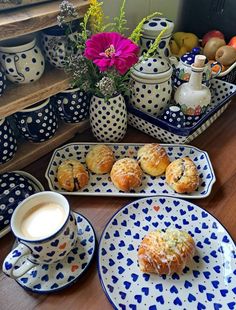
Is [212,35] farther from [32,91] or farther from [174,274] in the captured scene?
[174,274]

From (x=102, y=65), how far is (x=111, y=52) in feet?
0.13

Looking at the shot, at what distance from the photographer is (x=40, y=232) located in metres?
0.45

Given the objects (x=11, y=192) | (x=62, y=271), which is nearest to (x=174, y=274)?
(x=62, y=271)

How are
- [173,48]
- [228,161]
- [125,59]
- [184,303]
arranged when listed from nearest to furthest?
[184,303]
[125,59]
[228,161]
[173,48]

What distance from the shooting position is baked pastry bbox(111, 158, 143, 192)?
1.93 feet

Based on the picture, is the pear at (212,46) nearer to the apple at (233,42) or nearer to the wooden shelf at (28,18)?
the apple at (233,42)

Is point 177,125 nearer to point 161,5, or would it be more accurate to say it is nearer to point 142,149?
point 142,149

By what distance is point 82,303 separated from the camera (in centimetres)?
46

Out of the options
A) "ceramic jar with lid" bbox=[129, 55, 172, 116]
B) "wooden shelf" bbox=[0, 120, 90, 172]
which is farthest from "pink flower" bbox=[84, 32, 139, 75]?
"wooden shelf" bbox=[0, 120, 90, 172]

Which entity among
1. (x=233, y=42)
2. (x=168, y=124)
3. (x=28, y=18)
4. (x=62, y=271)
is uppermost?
(x=28, y=18)

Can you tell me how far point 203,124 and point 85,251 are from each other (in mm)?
422

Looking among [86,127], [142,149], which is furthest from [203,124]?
[86,127]

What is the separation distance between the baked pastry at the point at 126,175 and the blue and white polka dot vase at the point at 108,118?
11 cm

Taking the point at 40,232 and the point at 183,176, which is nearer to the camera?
Result: the point at 40,232
